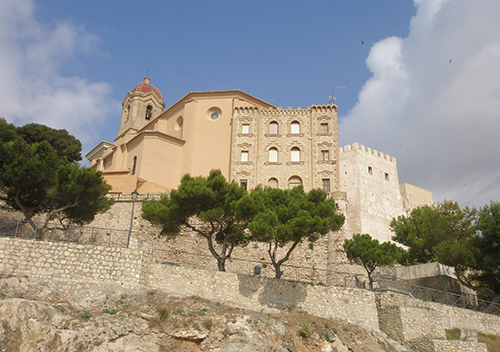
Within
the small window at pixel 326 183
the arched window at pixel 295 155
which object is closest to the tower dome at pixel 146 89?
the arched window at pixel 295 155

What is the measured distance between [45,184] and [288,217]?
12884 millimetres

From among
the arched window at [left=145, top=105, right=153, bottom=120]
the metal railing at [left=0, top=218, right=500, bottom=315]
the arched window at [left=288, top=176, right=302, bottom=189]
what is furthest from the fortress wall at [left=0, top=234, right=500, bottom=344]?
the arched window at [left=145, top=105, right=153, bottom=120]

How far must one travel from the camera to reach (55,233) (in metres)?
20.0

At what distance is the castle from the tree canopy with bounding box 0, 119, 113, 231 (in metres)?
10.5

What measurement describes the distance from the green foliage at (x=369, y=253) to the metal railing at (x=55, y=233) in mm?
14909

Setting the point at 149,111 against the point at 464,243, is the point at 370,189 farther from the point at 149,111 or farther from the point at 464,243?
the point at 149,111

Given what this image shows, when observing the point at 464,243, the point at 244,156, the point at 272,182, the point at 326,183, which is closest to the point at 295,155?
the point at 272,182

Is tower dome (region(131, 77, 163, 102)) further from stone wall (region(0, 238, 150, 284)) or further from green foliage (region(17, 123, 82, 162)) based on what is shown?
stone wall (region(0, 238, 150, 284))

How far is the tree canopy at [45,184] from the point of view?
2281 cm

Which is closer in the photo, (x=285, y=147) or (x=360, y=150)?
(x=285, y=147)

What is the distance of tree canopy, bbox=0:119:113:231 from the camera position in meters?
22.8

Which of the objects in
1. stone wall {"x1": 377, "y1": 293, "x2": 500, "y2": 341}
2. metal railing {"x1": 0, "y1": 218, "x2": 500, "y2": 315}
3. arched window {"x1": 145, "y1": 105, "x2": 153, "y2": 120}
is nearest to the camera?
metal railing {"x1": 0, "y1": 218, "x2": 500, "y2": 315}

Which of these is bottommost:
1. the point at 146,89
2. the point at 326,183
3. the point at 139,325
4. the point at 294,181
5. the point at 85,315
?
the point at 139,325

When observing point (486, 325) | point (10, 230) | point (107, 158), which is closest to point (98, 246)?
point (10, 230)
